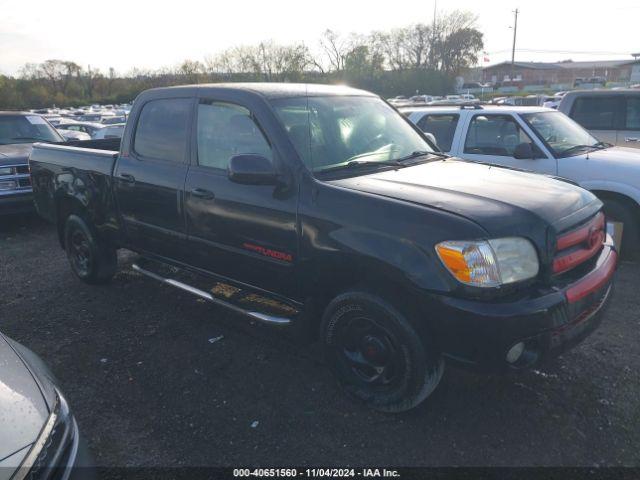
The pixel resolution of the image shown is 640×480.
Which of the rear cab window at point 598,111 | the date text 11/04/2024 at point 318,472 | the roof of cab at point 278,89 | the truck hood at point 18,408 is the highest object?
the roof of cab at point 278,89

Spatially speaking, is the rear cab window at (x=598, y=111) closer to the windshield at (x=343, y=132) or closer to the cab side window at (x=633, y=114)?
the cab side window at (x=633, y=114)

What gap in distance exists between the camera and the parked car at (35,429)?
5.71 ft

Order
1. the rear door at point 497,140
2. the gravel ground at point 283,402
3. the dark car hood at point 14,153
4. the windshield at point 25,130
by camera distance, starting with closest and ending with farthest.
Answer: the gravel ground at point 283,402 < the rear door at point 497,140 < the dark car hood at point 14,153 < the windshield at point 25,130

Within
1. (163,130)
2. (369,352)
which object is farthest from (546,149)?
(163,130)

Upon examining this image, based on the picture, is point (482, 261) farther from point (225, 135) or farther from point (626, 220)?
point (626, 220)

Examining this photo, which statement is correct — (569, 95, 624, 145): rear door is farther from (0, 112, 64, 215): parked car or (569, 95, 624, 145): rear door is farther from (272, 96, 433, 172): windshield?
(0, 112, 64, 215): parked car

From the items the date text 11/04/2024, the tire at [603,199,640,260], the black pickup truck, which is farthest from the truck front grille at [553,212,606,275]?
the tire at [603,199,640,260]

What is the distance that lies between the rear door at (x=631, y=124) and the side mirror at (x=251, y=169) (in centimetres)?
658

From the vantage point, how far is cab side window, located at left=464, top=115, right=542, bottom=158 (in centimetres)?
616

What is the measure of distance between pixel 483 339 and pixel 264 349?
6.34 feet

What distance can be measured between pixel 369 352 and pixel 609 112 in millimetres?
6611

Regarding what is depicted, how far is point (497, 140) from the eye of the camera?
630cm

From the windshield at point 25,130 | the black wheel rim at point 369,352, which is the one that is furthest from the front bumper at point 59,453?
the windshield at point 25,130

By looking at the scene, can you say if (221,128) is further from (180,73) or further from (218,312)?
(180,73)
